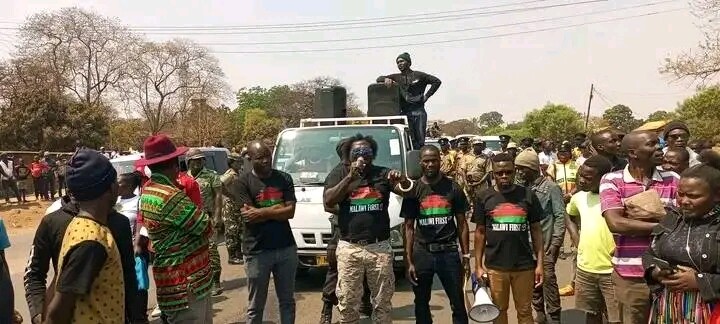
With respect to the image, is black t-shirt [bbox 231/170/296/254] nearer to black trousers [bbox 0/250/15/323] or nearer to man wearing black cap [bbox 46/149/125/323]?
black trousers [bbox 0/250/15/323]

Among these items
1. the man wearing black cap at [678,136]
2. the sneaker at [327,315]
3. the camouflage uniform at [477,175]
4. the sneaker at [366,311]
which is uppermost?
the man wearing black cap at [678,136]

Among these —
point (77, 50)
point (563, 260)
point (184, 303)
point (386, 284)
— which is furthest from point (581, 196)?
point (77, 50)

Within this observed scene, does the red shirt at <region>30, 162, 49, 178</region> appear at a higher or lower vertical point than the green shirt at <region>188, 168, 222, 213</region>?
lower

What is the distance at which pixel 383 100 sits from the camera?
8.14 m

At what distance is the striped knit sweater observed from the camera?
3410mm

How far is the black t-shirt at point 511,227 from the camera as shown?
4484 mm

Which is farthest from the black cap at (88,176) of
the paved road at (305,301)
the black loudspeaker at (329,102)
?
the black loudspeaker at (329,102)

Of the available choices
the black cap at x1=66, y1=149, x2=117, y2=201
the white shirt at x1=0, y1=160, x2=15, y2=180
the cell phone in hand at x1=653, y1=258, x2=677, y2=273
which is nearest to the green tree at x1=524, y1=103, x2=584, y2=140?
the white shirt at x1=0, y1=160, x2=15, y2=180

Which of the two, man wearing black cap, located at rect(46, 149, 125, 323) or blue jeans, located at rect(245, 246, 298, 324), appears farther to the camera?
blue jeans, located at rect(245, 246, 298, 324)

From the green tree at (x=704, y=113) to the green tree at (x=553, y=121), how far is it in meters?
16.9

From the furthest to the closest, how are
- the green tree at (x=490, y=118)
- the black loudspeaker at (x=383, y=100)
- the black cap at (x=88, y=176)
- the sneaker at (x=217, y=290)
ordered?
the green tree at (x=490, y=118) < the black loudspeaker at (x=383, y=100) < the sneaker at (x=217, y=290) < the black cap at (x=88, y=176)

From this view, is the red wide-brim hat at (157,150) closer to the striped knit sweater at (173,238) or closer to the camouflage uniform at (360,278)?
the striped knit sweater at (173,238)

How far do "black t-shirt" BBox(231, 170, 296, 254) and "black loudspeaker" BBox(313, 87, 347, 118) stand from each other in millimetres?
3300

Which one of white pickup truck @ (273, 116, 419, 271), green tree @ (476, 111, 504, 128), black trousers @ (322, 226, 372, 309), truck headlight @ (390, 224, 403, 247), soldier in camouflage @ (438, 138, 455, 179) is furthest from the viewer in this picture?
green tree @ (476, 111, 504, 128)
